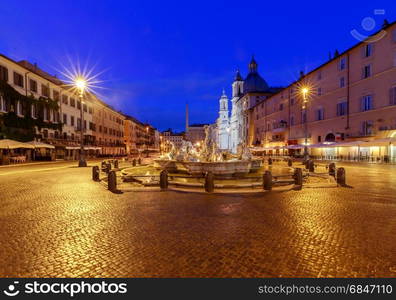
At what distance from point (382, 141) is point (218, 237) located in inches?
1050

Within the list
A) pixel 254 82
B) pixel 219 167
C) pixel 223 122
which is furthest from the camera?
pixel 223 122

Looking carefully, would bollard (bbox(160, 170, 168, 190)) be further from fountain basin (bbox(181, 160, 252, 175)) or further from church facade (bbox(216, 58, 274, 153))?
church facade (bbox(216, 58, 274, 153))

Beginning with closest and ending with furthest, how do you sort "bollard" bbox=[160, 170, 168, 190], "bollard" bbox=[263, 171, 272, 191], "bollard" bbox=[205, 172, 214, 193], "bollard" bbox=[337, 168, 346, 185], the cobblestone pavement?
1. the cobblestone pavement
2. "bollard" bbox=[205, 172, 214, 193]
3. "bollard" bbox=[263, 171, 272, 191]
4. "bollard" bbox=[160, 170, 168, 190]
5. "bollard" bbox=[337, 168, 346, 185]

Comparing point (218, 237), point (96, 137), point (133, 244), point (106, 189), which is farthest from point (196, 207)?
point (96, 137)

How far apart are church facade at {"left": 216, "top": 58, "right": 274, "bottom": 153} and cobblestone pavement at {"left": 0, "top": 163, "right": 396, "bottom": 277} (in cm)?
5550

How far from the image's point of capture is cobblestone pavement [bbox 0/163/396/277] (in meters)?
3.83

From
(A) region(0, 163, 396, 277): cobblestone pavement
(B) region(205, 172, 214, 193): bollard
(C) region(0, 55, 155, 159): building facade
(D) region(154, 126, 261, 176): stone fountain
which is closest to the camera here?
(A) region(0, 163, 396, 277): cobblestone pavement

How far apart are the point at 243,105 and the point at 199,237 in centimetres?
8381

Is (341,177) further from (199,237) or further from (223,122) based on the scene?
(223,122)

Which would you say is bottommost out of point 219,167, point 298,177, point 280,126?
point 298,177

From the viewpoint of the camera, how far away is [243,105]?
85.2 m

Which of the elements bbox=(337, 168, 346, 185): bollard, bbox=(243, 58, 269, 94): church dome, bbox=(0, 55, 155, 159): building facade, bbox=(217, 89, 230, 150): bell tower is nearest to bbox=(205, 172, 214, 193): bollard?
bbox=(337, 168, 346, 185): bollard

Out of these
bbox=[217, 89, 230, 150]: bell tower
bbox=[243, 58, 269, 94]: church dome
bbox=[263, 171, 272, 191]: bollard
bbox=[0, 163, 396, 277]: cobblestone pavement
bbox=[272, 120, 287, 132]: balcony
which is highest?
bbox=[243, 58, 269, 94]: church dome

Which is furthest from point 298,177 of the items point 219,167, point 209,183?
point 219,167
